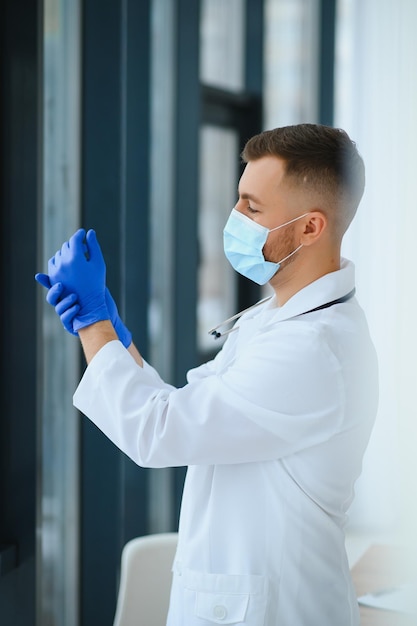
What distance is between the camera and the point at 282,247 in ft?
4.55

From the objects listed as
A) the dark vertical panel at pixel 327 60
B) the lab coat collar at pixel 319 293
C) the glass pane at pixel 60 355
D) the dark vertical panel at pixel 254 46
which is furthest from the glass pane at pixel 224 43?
the lab coat collar at pixel 319 293

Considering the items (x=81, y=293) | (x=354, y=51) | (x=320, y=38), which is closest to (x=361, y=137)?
(x=354, y=51)

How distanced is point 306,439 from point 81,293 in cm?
46

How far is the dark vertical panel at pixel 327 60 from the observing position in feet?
14.2

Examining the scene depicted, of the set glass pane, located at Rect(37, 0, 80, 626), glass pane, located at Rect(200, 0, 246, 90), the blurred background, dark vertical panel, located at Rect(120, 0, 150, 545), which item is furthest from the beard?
glass pane, located at Rect(200, 0, 246, 90)

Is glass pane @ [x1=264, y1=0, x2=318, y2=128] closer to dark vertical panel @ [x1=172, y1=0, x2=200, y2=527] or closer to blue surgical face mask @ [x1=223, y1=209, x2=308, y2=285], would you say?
dark vertical panel @ [x1=172, y1=0, x2=200, y2=527]

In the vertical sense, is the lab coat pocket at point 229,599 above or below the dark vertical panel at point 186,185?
below

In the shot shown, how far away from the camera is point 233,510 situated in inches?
51.8

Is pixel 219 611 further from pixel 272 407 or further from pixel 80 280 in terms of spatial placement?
pixel 80 280

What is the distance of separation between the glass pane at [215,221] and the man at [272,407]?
215cm

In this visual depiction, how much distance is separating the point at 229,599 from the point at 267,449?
Result: 10.1 inches

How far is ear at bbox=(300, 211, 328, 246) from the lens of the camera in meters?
1.34

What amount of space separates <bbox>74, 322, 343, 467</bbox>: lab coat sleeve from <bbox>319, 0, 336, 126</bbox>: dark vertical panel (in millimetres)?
3327

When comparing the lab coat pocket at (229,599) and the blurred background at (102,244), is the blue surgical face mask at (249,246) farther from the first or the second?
the lab coat pocket at (229,599)
